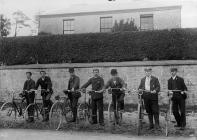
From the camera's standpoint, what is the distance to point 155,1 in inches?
1177

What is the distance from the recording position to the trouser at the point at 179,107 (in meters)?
11.2

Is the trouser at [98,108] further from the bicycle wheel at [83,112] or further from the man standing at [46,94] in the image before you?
the man standing at [46,94]

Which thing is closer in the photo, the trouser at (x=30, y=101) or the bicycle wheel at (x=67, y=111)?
the bicycle wheel at (x=67, y=111)

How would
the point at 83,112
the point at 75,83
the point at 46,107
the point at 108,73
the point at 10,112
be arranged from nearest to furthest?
the point at 83,112, the point at 75,83, the point at 46,107, the point at 10,112, the point at 108,73

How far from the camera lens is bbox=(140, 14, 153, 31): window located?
95.2ft

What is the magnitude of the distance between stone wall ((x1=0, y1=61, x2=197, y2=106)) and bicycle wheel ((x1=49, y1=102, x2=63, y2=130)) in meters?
5.82

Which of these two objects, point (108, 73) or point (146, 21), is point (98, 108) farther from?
point (146, 21)

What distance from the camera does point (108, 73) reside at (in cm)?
1794

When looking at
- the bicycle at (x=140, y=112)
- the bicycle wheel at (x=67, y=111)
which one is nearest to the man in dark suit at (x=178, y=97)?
the bicycle at (x=140, y=112)

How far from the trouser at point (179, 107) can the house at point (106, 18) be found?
17253 mm

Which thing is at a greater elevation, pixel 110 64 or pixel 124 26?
pixel 124 26

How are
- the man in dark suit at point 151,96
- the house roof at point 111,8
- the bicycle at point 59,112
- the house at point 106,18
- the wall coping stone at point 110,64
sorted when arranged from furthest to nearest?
the house roof at point 111,8 < the house at point 106,18 < the wall coping stone at point 110,64 < the bicycle at point 59,112 < the man in dark suit at point 151,96

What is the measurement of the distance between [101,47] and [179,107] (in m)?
8.75

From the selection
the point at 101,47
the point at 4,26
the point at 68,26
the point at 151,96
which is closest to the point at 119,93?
the point at 151,96
